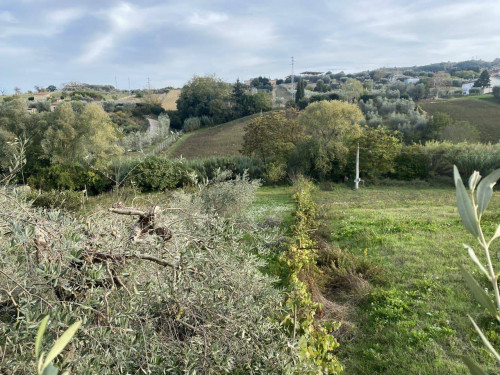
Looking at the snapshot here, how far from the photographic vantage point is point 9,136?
17.4 m

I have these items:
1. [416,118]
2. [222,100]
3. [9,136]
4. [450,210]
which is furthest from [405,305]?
[222,100]

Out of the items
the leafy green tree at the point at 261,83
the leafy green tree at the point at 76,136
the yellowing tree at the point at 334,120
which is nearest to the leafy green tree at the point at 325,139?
the yellowing tree at the point at 334,120

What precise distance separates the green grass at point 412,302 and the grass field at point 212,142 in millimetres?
19268

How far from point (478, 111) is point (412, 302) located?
35551 millimetres

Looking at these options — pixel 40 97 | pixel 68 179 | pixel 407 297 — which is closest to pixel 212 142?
pixel 68 179

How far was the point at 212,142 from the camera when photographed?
32188 millimetres

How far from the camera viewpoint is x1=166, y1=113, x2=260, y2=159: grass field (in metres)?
28.0

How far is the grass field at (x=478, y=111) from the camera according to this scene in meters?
26.9

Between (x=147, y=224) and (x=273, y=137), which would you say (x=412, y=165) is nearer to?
(x=273, y=137)

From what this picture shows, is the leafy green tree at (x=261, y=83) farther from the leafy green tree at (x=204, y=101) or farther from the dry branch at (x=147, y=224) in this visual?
the dry branch at (x=147, y=224)

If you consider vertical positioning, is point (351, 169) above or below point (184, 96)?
below

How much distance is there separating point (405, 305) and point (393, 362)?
1.22 m

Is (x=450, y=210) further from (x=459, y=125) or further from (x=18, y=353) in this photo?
(x=459, y=125)

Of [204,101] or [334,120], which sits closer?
[334,120]
